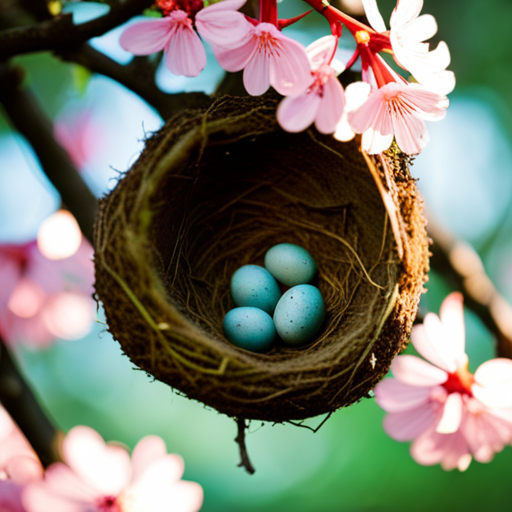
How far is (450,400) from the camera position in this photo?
0.81 m

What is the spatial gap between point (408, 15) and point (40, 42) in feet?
2.24

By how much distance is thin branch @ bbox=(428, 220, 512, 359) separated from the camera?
4.38ft

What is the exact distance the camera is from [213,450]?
4.07 metres

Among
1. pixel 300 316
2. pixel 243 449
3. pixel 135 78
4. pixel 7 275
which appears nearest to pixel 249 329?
pixel 300 316

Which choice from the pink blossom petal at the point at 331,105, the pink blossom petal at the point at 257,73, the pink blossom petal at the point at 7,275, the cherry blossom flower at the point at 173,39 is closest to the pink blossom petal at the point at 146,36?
the cherry blossom flower at the point at 173,39

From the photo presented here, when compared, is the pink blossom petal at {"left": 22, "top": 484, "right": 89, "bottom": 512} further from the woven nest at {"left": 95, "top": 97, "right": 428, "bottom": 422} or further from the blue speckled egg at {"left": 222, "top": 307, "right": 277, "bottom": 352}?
the blue speckled egg at {"left": 222, "top": 307, "right": 277, "bottom": 352}

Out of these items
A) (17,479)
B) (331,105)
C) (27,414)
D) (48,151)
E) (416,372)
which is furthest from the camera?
(48,151)

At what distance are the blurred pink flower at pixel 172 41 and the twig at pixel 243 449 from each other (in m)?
0.55

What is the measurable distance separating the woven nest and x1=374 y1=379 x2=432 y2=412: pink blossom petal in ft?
0.21

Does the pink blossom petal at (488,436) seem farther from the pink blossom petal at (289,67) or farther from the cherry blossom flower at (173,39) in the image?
the cherry blossom flower at (173,39)

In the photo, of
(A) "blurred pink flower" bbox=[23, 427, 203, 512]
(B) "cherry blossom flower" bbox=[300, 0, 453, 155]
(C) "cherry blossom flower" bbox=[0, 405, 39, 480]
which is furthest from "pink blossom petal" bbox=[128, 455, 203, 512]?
(B) "cherry blossom flower" bbox=[300, 0, 453, 155]

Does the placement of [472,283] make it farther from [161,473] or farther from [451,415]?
[161,473]

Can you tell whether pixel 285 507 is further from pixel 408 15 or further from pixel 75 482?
pixel 408 15

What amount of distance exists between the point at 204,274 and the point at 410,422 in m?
0.55
